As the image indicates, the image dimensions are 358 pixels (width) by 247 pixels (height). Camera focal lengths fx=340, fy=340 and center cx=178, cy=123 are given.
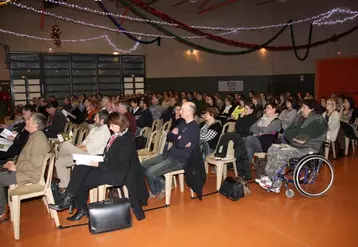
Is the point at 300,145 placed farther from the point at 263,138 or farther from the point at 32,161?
the point at 32,161

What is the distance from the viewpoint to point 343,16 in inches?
436

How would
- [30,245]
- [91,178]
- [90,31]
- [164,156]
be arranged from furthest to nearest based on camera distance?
1. [90,31]
2. [164,156]
3. [91,178]
4. [30,245]

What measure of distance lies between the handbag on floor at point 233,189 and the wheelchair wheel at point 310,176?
2.02 feet

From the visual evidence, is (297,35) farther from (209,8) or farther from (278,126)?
(278,126)

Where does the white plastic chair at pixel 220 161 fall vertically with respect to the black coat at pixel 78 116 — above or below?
below

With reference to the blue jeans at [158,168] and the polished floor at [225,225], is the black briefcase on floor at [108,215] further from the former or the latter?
the blue jeans at [158,168]

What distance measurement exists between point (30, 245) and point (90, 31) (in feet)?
36.5

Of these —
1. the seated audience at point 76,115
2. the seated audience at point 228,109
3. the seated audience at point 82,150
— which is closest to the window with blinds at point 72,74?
the seated audience at point 76,115

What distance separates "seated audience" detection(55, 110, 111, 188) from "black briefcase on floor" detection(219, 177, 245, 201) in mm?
1556

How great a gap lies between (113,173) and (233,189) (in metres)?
1.49

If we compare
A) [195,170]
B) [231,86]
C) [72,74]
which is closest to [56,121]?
[195,170]

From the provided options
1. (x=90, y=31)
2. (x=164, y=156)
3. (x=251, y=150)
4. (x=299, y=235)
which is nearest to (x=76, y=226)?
(x=164, y=156)

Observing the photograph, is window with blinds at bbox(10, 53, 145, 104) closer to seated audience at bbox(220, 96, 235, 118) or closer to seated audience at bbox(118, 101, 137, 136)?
seated audience at bbox(220, 96, 235, 118)

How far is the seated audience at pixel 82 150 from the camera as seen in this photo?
4.08 m
